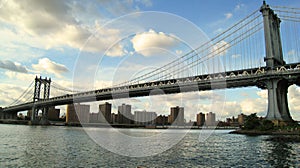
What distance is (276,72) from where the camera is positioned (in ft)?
177

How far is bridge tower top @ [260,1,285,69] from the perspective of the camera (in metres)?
57.3

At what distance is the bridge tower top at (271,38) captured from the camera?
5734 centimetres

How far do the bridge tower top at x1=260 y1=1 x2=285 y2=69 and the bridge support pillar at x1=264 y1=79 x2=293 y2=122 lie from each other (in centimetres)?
395

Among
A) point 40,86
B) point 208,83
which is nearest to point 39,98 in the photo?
point 40,86

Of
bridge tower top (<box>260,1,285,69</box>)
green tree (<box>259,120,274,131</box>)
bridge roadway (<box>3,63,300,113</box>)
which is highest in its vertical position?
bridge tower top (<box>260,1,285,69</box>)

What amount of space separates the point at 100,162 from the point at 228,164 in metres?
9.15

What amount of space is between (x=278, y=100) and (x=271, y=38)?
14.5m

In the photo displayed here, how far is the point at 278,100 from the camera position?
55.4m

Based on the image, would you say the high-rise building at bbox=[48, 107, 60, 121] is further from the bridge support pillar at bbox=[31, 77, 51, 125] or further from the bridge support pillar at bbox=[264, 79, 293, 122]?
the bridge support pillar at bbox=[264, 79, 293, 122]

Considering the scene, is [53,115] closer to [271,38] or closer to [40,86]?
[40,86]

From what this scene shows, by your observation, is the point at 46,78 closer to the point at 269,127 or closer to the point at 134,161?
the point at 269,127

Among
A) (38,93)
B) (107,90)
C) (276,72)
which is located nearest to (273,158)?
(276,72)

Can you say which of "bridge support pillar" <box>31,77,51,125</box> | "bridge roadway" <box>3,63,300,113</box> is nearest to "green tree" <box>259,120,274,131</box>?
"bridge roadway" <box>3,63,300,113</box>

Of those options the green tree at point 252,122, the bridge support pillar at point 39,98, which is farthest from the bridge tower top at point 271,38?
the bridge support pillar at point 39,98
